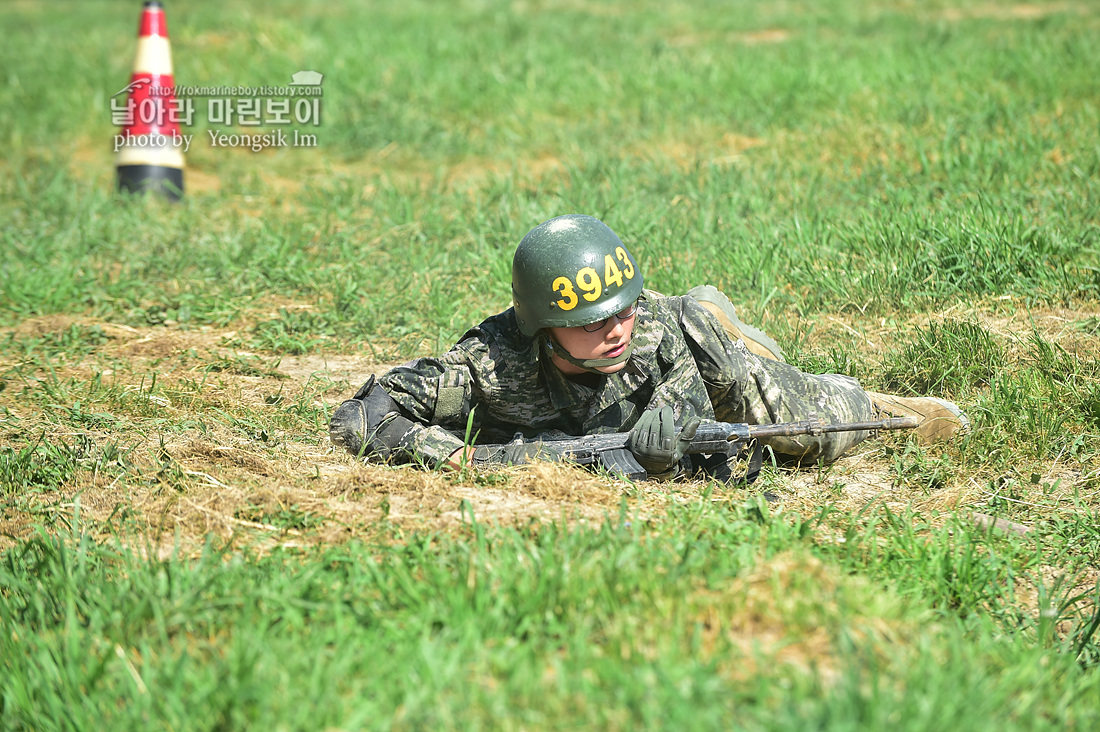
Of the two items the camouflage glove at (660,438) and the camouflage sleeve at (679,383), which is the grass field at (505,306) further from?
the camouflage sleeve at (679,383)

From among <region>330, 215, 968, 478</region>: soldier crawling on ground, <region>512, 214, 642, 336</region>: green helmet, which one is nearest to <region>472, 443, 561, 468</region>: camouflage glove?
<region>330, 215, 968, 478</region>: soldier crawling on ground

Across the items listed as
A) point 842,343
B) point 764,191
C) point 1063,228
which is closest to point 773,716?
point 842,343

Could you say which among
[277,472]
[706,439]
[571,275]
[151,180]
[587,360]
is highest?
[151,180]

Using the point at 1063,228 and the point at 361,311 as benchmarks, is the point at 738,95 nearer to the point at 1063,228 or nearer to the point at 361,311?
the point at 1063,228

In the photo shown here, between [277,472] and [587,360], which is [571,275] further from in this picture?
[277,472]

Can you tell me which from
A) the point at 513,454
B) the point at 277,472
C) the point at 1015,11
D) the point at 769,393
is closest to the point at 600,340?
the point at 513,454

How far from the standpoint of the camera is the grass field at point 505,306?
7.30 ft

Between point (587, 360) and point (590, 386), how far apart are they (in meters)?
0.28

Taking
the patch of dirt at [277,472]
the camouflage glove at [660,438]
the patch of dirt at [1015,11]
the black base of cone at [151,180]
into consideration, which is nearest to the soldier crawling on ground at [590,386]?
the camouflage glove at [660,438]

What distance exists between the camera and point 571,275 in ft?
11.4

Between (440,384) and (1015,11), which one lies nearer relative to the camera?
(440,384)

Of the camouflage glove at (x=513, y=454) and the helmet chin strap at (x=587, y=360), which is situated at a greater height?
the helmet chin strap at (x=587, y=360)

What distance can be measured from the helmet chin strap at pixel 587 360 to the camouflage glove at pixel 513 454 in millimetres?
336

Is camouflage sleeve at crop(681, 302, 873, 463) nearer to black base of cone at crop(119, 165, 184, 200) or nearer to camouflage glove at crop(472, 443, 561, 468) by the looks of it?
camouflage glove at crop(472, 443, 561, 468)
